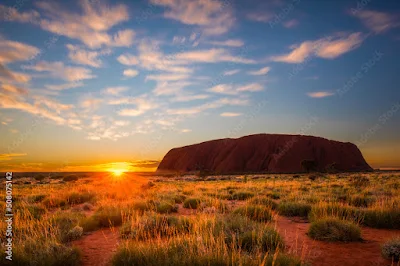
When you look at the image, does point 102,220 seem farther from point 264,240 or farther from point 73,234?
point 264,240

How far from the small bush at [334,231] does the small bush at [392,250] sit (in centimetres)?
118

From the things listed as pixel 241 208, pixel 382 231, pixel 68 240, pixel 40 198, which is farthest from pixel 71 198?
pixel 382 231

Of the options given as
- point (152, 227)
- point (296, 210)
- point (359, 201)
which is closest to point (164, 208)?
point (152, 227)

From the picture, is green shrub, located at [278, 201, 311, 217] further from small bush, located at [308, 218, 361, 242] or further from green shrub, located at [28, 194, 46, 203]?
green shrub, located at [28, 194, 46, 203]

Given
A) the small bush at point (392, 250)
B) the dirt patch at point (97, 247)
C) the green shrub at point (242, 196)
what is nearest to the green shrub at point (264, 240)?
the small bush at point (392, 250)

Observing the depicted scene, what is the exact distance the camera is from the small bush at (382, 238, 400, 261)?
4.82 m

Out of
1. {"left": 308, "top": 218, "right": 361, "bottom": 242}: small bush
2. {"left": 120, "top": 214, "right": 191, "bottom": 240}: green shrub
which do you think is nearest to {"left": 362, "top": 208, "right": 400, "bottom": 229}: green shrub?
{"left": 308, "top": 218, "right": 361, "bottom": 242}: small bush

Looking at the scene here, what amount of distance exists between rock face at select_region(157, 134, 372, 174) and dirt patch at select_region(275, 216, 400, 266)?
278 feet

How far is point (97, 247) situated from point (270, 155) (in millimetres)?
103263

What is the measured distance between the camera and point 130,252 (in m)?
4.53

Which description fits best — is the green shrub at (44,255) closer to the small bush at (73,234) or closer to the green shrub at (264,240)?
the small bush at (73,234)

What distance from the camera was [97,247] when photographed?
6.07 meters

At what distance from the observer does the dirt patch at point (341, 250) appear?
15.7 ft

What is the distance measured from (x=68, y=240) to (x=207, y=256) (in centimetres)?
441
